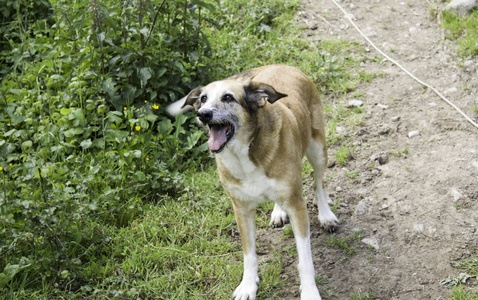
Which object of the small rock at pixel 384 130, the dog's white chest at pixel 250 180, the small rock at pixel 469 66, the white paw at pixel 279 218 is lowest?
the white paw at pixel 279 218

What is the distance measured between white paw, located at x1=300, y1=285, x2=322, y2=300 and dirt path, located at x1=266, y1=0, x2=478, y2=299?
0.71 ft

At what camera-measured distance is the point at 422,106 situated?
5.68 meters

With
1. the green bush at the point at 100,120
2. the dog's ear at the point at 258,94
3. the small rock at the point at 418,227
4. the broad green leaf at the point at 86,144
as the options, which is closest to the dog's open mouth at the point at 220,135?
the dog's ear at the point at 258,94

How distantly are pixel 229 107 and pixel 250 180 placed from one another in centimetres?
55

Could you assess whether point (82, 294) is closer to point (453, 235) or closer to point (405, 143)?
point (453, 235)

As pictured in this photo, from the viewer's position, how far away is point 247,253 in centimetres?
386

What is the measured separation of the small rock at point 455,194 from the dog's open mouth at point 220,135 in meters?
2.18

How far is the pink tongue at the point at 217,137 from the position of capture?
347cm

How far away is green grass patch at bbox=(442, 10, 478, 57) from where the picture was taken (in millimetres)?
6219

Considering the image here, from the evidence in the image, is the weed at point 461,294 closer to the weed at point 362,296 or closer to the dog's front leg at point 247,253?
the weed at point 362,296

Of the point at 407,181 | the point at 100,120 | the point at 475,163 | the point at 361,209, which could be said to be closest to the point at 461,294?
the point at 361,209

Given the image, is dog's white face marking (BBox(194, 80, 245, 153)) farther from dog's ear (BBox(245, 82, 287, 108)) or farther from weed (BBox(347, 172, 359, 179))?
weed (BBox(347, 172, 359, 179))

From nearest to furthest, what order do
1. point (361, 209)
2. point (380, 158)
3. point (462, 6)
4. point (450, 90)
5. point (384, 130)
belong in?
point (361, 209), point (380, 158), point (384, 130), point (450, 90), point (462, 6)

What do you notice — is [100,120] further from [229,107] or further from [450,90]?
[450,90]
